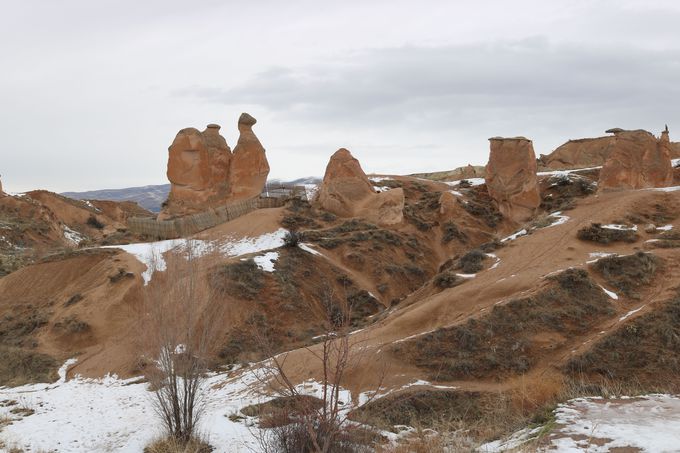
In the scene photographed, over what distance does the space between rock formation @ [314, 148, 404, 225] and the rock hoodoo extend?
13.0 feet

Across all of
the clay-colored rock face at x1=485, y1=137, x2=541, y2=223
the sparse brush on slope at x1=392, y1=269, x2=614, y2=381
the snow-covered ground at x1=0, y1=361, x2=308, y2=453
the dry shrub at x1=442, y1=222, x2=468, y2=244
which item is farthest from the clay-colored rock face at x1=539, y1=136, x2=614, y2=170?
the snow-covered ground at x1=0, y1=361, x2=308, y2=453

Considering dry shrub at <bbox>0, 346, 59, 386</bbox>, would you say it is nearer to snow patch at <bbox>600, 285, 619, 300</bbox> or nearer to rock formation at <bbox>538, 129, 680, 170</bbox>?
snow patch at <bbox>600, 285, 619, 300</bbox>

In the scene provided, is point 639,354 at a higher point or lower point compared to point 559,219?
lower

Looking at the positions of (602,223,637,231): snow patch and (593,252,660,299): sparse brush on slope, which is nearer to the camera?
(593,252,660,299): sparse brush on slope

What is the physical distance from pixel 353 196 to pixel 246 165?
6.07 metres

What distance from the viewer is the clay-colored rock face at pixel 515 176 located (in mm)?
30625

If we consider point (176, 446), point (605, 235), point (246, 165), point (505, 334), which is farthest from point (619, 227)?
point (246, 165)

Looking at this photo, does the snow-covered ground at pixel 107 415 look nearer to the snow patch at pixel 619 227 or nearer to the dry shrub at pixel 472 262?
the dry shrub at pixel 472 262

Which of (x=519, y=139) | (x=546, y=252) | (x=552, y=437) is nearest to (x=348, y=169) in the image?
(x=519, y=139)

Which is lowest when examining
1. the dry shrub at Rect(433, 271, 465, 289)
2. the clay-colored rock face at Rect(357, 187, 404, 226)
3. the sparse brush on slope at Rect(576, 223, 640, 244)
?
the dry shrub at Rect(433, 271, 465, 289)

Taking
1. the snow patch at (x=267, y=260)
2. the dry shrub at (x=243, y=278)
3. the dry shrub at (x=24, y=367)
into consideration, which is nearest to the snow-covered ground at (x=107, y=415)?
the dry shrub at (x=24, y=367)

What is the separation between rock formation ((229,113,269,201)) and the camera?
1253 inches

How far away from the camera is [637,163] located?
28.5 metres

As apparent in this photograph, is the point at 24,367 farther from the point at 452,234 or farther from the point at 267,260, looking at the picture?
the point at 452,234
